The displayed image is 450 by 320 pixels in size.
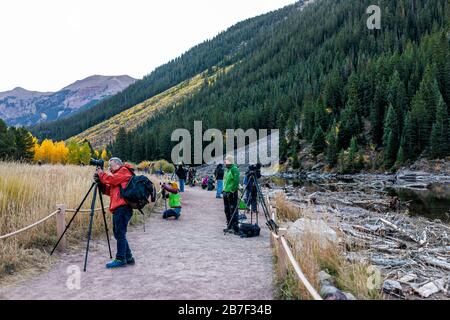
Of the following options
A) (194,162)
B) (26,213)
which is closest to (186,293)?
(26,213)

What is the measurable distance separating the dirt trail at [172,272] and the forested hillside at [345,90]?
47.1 metres

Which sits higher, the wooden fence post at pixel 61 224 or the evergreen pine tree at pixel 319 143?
the evergreen pine tree at pixel 319 143

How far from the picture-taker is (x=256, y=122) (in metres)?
89.1

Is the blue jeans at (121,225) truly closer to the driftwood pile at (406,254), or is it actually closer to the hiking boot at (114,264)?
the hiking boot at (114,264)

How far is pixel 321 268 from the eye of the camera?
5.96m

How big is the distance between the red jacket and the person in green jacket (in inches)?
155

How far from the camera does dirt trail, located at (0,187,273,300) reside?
518cm

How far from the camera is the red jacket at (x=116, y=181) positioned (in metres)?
6.36

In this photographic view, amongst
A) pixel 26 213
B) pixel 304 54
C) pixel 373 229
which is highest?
pixel 304 54

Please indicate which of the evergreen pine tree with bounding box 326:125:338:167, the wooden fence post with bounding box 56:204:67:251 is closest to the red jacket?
the wooden fence post with bounding box 56:204:67:251

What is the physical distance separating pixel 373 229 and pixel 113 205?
8.48 meters

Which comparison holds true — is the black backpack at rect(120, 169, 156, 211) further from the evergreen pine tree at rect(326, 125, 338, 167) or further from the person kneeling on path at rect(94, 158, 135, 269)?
the evergreen pine tree at rect(326, 125, 338, 167)

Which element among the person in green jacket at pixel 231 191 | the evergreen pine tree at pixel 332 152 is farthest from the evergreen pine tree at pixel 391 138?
the person in green jacket at pixel 231 191
